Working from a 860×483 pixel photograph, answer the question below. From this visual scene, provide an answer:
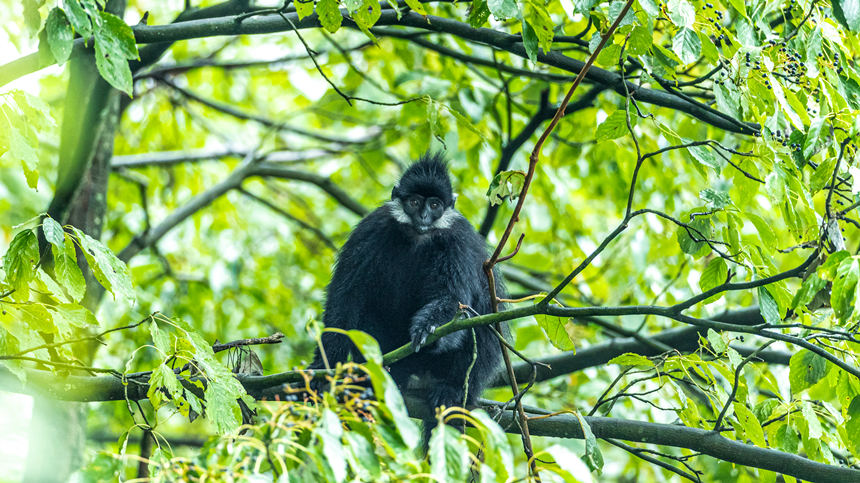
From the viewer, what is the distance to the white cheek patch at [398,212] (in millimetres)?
4832

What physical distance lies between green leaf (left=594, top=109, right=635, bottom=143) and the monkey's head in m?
1.76

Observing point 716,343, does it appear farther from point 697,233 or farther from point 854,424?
point 854,424

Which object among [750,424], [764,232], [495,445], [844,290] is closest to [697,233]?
[764,232]

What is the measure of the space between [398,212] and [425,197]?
0.66ft

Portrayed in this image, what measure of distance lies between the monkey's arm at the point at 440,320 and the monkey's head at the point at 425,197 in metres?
0.64

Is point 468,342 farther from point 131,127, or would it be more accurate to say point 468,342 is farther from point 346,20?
point 131,127

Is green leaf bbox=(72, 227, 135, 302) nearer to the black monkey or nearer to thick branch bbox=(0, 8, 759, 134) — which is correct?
thick branch bbox=(0, 8, 759, 134)

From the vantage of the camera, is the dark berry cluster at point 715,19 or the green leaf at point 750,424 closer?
the green leaf at point 750,424

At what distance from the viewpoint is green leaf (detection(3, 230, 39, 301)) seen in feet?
8.43

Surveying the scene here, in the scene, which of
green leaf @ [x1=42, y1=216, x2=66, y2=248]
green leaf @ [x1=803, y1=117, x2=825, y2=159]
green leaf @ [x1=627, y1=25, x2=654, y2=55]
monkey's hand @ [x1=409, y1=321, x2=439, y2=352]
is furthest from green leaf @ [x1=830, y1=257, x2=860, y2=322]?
green leaf @ [x1=42, y1=216, x2=66, y2=248]

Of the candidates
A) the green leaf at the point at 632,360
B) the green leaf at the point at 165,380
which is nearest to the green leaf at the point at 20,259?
the green leaf at the point at 165,380

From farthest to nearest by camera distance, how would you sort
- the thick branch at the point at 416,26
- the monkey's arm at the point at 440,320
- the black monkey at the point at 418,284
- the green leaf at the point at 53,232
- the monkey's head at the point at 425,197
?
the monkey's head at the point at 425,197, the black monkey at the point at 418,284, the monkey's arm at the point at 440,320, the thick branch at the point at 416,26, the green leaf at the point at 53,232

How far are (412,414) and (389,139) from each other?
9.62 feet

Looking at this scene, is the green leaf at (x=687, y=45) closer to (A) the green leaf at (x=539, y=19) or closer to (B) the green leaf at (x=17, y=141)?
(A) the green leaf at (x=539, y=19)
